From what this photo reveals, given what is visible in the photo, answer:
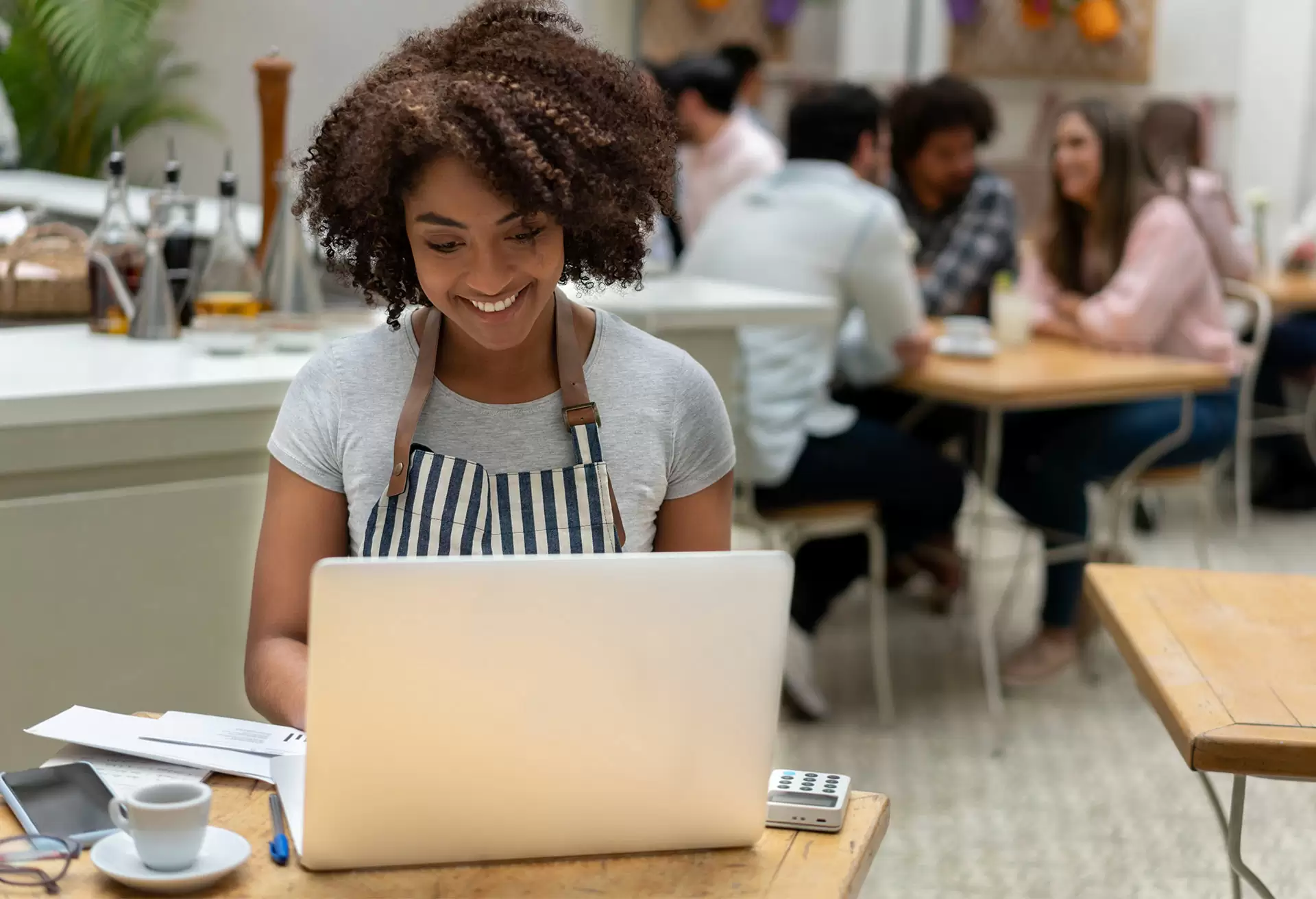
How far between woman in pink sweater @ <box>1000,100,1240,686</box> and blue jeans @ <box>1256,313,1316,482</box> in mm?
1412

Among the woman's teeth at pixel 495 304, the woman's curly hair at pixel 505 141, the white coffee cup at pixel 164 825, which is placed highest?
the woman's curly hair at pixel 505 141

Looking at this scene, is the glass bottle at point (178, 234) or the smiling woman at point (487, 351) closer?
the smiling woman at point (487, 351)

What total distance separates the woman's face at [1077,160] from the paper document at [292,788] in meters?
3.31

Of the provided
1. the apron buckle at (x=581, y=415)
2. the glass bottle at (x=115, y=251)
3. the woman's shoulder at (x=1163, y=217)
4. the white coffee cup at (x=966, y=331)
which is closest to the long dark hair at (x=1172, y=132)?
the woman's shoulder at (x=1163, y=217)

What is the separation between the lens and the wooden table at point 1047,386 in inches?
134

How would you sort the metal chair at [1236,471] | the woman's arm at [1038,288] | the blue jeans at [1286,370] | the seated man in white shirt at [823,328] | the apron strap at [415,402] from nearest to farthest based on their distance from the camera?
1. the apron strap at [415,402]
2. the seated man in white shirt at [823,328]
3. the metal chair at [1236,471]
4. the woman's arm at [1038,288]
5. the blue jeans at [1286,370]

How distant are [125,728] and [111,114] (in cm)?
391

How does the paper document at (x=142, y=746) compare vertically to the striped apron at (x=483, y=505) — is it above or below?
below

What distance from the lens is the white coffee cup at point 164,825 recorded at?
1.01 meters

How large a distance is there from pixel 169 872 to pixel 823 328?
2540mm

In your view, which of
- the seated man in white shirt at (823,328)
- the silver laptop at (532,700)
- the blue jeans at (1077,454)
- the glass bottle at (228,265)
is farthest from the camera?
the blue jeans at (1077,454)

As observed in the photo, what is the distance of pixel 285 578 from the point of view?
143cm

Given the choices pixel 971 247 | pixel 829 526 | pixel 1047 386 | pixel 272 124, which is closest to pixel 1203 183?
pixel 971 247

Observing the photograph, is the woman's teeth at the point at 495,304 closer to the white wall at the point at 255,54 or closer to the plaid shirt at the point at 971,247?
the white wall at the point at 255,54
